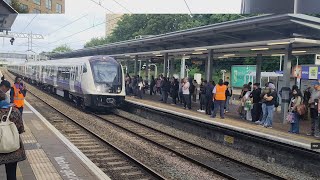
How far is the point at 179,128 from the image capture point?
15.7 meters

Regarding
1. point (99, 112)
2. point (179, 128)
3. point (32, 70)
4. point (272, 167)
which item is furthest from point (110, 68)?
point (32, 70)

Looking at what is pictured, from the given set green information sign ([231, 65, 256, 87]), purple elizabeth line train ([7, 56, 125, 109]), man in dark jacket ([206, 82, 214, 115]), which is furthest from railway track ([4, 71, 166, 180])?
green information sign ([231, 65, 256, 87])

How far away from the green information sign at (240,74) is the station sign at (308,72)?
13.5 m

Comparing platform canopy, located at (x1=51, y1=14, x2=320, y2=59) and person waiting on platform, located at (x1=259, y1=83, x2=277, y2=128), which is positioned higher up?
platform canopy, located at (x1=51, y1=14, x2=320, y2=59)

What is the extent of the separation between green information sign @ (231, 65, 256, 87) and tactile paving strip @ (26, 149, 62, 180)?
24511 millimetres

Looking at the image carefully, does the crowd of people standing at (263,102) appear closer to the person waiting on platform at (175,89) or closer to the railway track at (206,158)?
the person waiting on platform at (175,89)

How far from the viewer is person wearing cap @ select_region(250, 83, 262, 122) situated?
1407 cm

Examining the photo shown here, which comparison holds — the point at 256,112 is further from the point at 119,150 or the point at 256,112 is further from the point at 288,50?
the point at 119,150

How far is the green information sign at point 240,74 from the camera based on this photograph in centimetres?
3147

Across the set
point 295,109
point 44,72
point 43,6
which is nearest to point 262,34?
point 295,109

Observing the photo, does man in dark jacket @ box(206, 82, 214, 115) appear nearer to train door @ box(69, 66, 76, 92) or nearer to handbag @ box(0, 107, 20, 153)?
train door @ box(69, 66, 76, 92)

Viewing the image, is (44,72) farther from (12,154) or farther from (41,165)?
(12,154)

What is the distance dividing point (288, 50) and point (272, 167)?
5.70 m

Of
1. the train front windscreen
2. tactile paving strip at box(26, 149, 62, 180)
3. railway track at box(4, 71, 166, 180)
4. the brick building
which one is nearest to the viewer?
tactile paving strip at box(26, 149, 62, 180)
